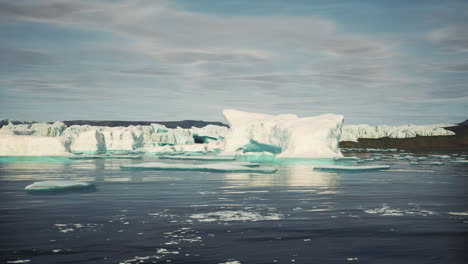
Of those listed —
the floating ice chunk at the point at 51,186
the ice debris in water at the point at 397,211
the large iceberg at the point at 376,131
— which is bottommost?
the ice debris in water at the point at 397,211

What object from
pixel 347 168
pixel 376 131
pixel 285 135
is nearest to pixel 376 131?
pixel 376 131

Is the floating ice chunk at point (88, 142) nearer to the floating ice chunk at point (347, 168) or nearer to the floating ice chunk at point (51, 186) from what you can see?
the floating ice chunk at point (347, 168)

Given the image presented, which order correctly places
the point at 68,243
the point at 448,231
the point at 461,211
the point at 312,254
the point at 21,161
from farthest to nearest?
the point at 21,161
the point at 461,211
the point at 448,231
the point at 68,243
the point at 312,254

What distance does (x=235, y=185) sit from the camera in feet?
74.3

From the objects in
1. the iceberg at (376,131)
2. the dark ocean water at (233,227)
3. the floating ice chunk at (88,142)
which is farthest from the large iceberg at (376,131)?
the dark ocean water at (233,227)

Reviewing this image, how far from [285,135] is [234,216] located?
102 feet

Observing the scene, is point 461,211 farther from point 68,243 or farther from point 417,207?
point 68,243

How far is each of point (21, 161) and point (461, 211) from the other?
40893 millimetres

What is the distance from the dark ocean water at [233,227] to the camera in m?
8.55

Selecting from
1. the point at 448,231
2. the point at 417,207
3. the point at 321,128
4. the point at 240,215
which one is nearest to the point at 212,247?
the point at 240,215

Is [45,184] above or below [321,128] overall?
below

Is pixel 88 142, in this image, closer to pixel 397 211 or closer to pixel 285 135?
pixel 285 135

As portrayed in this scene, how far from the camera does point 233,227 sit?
11.2 metres

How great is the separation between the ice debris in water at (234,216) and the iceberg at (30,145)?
31.9 metres
